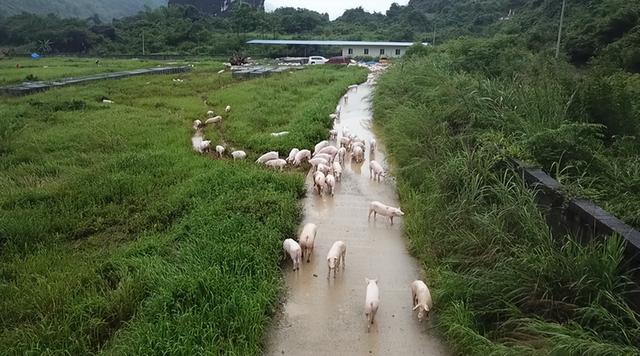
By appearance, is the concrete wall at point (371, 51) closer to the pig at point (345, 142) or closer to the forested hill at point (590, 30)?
the forested hill at point (590, 30)

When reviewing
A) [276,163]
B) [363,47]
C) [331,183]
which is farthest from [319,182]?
[363,47]

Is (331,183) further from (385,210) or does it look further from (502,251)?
(502,251)

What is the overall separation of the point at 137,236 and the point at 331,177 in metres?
3.52

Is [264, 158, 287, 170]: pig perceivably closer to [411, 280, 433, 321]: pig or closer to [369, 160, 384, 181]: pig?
[369, 160, 384, 181]: pig

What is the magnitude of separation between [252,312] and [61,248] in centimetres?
341

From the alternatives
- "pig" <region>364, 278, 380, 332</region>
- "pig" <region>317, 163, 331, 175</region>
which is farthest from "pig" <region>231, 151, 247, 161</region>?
"pig" <region>364, 278, 380, 332</region>

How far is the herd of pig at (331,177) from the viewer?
195 inches

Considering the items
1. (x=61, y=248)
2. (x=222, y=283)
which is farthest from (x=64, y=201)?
(x=222, y=283)

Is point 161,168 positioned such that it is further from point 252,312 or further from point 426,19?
point 426,19

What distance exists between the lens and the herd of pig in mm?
4965

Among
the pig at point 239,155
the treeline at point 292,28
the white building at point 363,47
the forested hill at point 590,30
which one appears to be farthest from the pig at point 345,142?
the white building at point 363,47

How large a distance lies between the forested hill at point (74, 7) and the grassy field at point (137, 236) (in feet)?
288

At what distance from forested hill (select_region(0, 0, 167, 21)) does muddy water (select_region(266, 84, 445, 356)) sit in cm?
9395

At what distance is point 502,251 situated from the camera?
5.20 m
